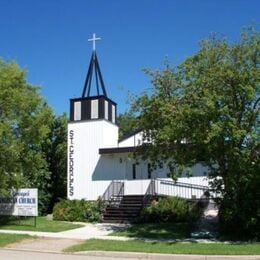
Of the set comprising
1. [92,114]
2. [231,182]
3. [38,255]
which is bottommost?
[38,255]

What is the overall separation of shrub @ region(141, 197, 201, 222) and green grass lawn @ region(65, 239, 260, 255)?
801 centimetres

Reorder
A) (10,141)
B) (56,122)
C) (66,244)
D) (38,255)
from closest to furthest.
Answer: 1. (38,255)
2. (66,244)
3. (10,141)
4. (56,122)

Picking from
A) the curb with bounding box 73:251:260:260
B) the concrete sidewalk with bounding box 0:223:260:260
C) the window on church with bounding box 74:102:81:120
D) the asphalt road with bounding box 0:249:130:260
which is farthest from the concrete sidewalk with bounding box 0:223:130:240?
the window on church with bounding box 74:102:81:120

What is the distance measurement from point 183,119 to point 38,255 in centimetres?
713

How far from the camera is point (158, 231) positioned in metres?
21.6

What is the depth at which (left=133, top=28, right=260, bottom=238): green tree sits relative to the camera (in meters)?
17.9

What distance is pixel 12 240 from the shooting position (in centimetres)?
1873

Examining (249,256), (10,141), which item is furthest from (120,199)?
(249,256)

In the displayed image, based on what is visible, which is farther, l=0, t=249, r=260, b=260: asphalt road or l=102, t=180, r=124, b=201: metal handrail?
l=102, t=180, r=124, b=201: metal handrail

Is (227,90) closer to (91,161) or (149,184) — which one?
(149,184)

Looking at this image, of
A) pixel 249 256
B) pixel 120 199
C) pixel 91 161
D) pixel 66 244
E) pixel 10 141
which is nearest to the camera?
pixel 249 256

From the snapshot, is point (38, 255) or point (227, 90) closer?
point (38, 255)

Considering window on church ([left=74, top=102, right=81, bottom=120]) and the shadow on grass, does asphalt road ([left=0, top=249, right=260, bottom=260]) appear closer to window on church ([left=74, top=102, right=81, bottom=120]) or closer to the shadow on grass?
the shadow on grass

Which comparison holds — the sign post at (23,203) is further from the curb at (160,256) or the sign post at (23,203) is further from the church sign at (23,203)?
the curb at (160,256)
